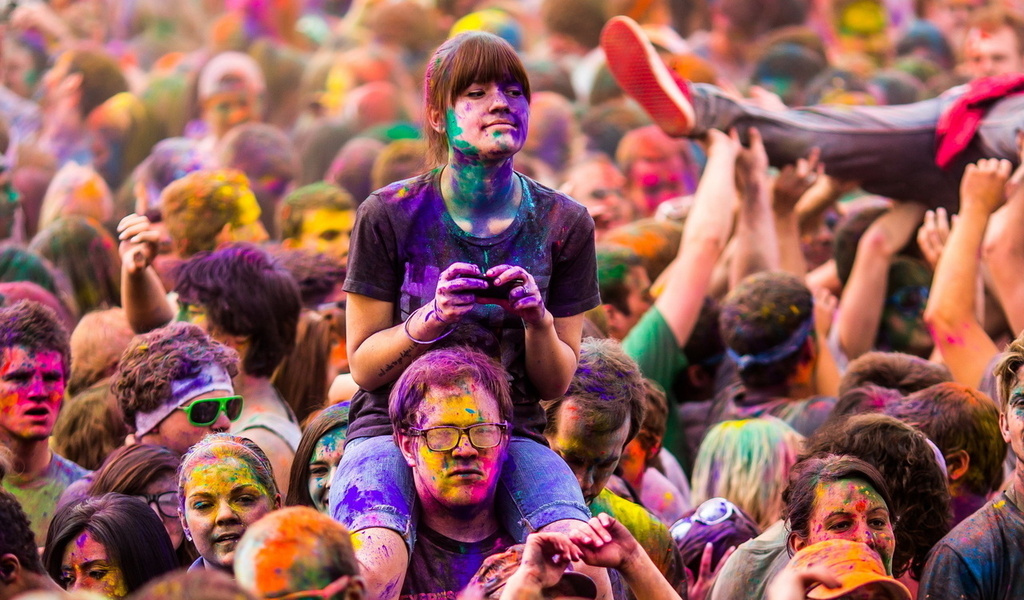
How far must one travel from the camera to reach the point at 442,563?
375cm

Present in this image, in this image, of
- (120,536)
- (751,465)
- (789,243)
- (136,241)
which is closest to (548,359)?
(120,536)

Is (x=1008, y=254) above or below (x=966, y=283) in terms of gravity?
above

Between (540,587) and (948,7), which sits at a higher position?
(948,7)

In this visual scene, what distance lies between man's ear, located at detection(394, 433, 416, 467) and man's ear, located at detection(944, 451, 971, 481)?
2.04 m

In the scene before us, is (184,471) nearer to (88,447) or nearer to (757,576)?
(88,447)

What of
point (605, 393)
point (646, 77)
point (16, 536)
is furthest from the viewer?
point (646, 77)

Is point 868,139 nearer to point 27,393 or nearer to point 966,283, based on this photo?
point 966,283

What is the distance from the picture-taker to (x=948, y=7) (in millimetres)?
13281

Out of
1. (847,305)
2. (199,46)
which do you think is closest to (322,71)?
(199,46)

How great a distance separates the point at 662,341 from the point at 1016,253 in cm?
163

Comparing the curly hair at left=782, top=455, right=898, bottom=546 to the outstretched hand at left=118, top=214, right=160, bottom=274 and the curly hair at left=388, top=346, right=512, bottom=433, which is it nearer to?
the curly hair at left=388, top=346, right=512, bottom=433

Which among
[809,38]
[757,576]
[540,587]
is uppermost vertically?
[809,38]

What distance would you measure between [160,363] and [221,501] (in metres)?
0.97

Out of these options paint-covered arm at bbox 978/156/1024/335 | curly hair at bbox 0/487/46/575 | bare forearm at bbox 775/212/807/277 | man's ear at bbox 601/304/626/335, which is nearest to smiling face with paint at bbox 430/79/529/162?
curly hair at bbox 0/487/46/575
